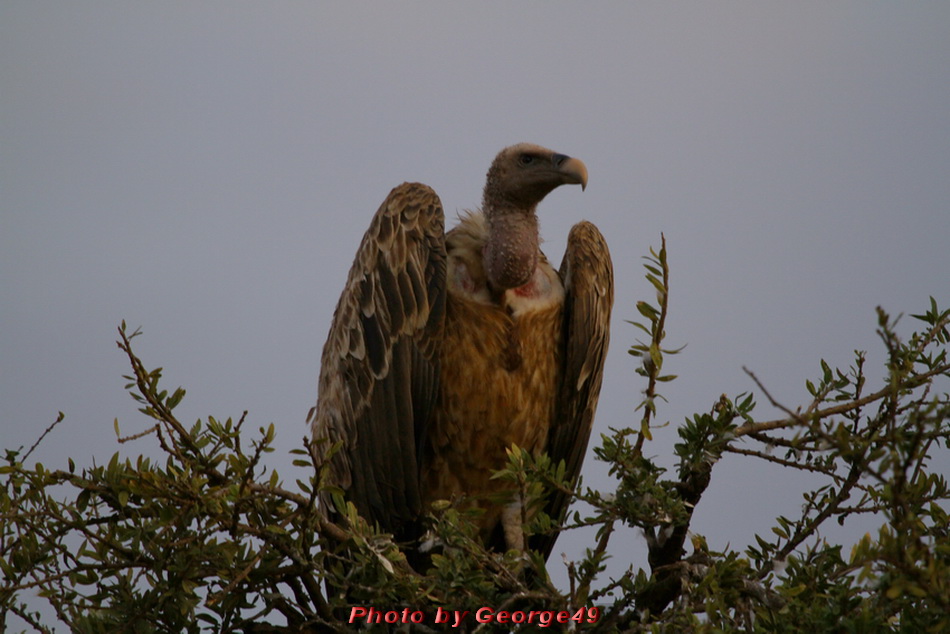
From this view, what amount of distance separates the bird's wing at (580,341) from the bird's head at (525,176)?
304 mm

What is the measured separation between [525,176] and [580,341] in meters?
0.96

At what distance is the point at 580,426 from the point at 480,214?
4.37 feet

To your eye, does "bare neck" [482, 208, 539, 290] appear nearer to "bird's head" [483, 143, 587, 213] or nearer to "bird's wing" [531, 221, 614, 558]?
"bird's head" [483, 143, 587, 213]

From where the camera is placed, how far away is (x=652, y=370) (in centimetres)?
352

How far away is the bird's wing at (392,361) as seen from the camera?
489 centimetres

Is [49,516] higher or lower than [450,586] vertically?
higher

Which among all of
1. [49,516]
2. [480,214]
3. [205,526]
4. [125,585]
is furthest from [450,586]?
[480,214]

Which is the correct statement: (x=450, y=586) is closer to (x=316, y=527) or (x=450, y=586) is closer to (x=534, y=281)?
(x=316, y=527)

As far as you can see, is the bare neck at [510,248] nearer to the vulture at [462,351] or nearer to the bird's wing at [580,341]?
the vulture at [462,351]

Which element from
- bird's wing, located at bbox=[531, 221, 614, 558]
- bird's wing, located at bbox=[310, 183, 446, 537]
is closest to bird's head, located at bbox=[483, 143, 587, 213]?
bird's wing, located at bbox=[531, 221, 614, 558]

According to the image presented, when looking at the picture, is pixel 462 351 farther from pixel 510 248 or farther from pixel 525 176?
pixel 525 176

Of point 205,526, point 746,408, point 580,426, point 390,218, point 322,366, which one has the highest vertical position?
point 390,218

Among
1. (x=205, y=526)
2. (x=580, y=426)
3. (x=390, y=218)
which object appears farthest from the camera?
(x=580, y=426)

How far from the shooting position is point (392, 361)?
4.93 meters
